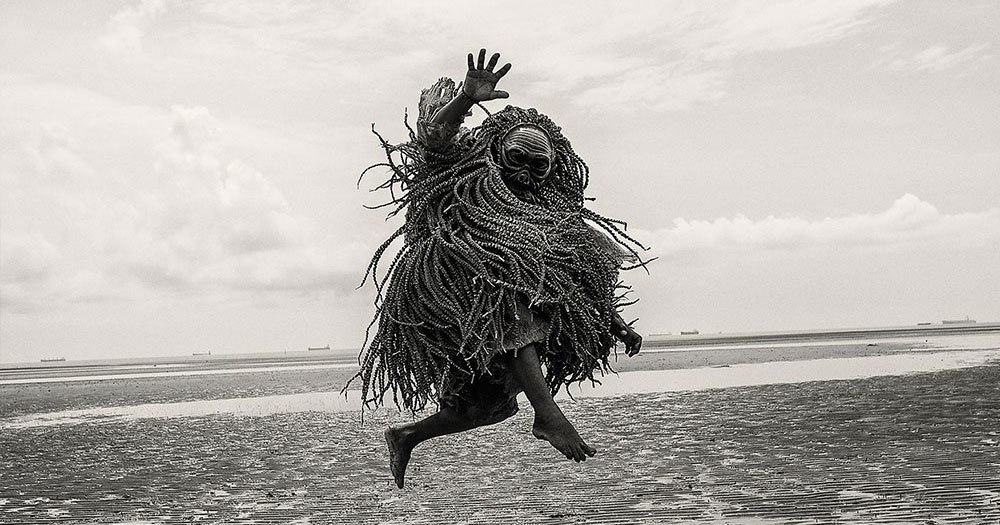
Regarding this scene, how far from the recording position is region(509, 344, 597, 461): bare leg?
13.2ft

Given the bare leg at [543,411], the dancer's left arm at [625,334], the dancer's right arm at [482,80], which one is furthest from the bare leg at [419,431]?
the dancer's right arm at [482,80]

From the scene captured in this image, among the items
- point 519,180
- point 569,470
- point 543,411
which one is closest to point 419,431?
point 543,411

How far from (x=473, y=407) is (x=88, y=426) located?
1544 cm

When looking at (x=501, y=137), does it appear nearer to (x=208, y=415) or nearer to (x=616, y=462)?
(x=616, y=462)

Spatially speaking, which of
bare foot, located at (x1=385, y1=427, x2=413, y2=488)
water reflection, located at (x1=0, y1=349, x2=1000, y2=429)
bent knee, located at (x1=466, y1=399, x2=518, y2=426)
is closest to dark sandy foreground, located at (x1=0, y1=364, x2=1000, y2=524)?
water reflection, located at (x1=0, y1=349, x2=1000, y2=429)

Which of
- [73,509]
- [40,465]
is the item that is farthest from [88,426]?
[73,509]

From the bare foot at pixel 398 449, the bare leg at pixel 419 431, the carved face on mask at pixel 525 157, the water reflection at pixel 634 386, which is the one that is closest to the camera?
the carved face on mask at pixel 525 157

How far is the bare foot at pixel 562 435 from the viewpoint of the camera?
157 inches

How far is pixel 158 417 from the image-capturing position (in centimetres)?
1953

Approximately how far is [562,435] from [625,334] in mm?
792

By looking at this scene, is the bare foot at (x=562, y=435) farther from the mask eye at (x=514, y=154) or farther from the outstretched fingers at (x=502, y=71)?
the outstretched fingers at (x=502, y=71)

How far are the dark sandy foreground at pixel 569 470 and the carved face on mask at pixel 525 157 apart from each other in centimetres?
410

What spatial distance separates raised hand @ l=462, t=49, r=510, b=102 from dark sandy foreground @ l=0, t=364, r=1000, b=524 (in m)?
4.70

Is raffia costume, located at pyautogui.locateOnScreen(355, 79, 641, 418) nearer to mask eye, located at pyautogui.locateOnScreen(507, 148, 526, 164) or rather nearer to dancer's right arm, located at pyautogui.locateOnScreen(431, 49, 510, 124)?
mask eye, located at pyautogui.locateOnScreen(507, 148, 526, 164)
